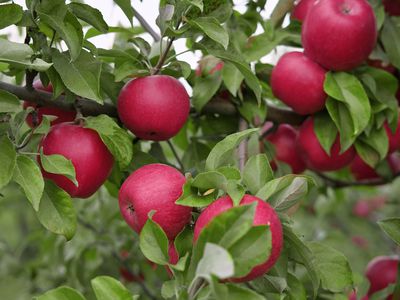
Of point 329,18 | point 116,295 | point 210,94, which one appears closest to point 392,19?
point 329,18

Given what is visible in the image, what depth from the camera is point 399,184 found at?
3451mm

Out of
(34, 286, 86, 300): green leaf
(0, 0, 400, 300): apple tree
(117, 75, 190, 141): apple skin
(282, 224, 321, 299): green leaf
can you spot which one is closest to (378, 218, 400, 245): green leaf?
(0, 0, 400, 300): apple tree

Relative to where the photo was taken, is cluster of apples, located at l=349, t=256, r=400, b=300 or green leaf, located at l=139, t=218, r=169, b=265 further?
cluster of apples, located at l=349, t=256, r=400, b=300

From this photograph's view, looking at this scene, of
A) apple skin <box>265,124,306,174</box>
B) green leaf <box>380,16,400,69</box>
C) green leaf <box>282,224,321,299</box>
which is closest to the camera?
green leaf <box>282,224,321,299</box>

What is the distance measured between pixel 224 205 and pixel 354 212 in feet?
10.9

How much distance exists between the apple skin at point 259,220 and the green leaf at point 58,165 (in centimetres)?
18

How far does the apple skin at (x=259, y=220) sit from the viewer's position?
0.74 m

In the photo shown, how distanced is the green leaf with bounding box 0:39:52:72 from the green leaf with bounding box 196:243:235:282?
362 mm

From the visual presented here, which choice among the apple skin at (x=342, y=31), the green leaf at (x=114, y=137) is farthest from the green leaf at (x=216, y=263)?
the apple skin at (x=342, y=31)

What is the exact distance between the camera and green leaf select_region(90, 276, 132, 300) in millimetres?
717

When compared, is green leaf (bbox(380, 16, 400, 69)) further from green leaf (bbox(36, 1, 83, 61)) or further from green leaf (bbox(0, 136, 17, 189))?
green leaf (bbox(0, 136, 17, 189))

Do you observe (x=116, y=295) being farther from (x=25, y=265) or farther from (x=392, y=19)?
(x=25, y=265)

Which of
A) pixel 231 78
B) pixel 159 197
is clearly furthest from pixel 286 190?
pixel 231 78

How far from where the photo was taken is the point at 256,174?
2.79 ft
